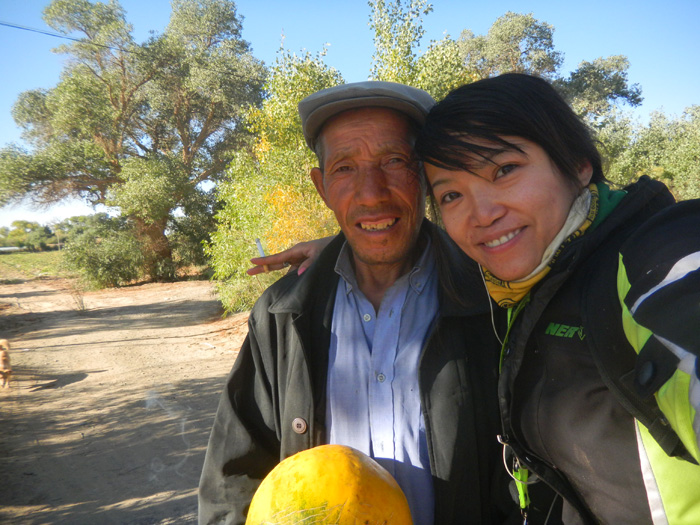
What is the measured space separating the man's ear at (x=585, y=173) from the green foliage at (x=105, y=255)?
924 inches

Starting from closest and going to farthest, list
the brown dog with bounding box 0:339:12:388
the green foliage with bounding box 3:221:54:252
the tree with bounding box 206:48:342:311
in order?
the brown dog with bounding box 0:339:12:388, the tree with bounding box 206:48:342:311, the green foliage with bounding box 3:221:54:252

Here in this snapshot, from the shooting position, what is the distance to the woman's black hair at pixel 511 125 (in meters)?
1.23

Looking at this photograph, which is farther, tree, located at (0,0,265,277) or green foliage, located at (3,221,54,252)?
green foliage, located at (3,221,54,252)

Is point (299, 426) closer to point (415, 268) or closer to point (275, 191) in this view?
point (415, 268)

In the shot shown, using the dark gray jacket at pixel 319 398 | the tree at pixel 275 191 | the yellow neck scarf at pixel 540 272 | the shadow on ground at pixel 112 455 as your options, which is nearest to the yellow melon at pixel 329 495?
the dark gray jacket at pixel 319 398

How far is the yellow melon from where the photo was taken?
1.02 metres

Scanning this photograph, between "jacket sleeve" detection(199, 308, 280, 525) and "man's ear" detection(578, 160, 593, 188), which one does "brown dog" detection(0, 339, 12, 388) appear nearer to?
"jacket sleeve" detection(199, 308, 280, 525)

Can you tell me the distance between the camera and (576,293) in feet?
3.53

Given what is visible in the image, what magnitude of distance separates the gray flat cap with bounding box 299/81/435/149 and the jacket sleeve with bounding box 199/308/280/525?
36.9 inches

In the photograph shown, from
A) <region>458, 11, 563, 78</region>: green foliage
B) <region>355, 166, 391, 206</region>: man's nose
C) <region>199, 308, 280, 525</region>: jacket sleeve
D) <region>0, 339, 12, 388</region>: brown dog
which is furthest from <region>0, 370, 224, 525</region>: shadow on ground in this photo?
<region>458, 11, 563, 78</region>: green foliage

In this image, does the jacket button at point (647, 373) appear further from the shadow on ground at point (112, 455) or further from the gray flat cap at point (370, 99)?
the shadow on ground at point (112, 455)

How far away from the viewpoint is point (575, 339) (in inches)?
41.6

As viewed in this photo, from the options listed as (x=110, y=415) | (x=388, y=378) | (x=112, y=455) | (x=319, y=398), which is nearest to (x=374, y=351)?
(x=388, y=378)

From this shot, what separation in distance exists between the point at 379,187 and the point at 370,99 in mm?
344
